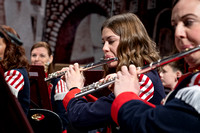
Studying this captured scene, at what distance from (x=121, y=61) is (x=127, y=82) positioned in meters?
0.54

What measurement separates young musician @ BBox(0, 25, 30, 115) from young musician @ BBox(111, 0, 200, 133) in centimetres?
133

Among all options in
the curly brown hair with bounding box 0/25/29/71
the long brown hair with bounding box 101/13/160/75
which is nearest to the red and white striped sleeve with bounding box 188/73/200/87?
the long brown hair with bounding box 101/13/160/75

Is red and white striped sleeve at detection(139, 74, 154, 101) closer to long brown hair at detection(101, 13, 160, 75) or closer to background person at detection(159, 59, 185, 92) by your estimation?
long brown hair at detection(101, 13, 160, 75)

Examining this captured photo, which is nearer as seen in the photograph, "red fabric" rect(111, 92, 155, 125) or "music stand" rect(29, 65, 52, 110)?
"red fabric" rect(111, 92, 155, 125)

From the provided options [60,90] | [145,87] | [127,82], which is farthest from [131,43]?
[60,90]

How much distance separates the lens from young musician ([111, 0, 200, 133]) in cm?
70

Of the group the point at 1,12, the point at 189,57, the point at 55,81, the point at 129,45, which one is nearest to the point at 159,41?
the point at 55,81

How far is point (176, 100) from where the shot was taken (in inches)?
29.3

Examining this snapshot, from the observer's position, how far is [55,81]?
274 cm

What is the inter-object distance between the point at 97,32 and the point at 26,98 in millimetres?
3499

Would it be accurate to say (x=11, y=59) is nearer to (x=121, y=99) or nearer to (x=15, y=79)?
(x=15, y=79)

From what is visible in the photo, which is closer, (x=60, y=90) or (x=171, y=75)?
(x=60, y=90)

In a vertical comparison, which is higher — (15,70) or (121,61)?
(121,61)

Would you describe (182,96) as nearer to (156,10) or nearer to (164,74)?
(164,74)
